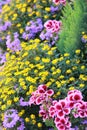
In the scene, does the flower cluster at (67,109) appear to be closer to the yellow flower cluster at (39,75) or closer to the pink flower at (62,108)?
the pink flower at (62,108)

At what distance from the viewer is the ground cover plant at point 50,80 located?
4312mm

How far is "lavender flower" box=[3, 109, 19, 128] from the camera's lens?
15.1ft

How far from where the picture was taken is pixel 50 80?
484 centimetres

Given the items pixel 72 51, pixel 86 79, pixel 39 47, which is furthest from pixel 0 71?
pixel 86 79

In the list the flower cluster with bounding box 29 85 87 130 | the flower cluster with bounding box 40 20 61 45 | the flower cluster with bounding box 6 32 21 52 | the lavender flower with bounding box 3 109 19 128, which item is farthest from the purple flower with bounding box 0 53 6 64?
the flower cluster with bounding box 29 85 87 130

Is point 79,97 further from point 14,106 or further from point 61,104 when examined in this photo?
point 14,106

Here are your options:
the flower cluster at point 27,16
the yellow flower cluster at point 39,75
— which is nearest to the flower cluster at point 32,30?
the flower cluster at point 27,16

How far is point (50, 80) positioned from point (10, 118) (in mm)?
602

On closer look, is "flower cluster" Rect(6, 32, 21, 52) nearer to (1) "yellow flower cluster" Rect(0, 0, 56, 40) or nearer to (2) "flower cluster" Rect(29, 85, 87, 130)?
(1) "yellow flower cluster" Rect(0, 0, 56, 40)

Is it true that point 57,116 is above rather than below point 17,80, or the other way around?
below

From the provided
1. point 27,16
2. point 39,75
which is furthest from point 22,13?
point 39,75

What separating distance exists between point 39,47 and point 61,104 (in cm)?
133

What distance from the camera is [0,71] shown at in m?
5.66

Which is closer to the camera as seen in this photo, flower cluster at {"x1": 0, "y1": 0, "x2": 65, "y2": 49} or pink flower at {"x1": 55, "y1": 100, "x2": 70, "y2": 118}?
pink flower at {"x1": 55, "y1": 100, "x2": 70, "y2": 118}
